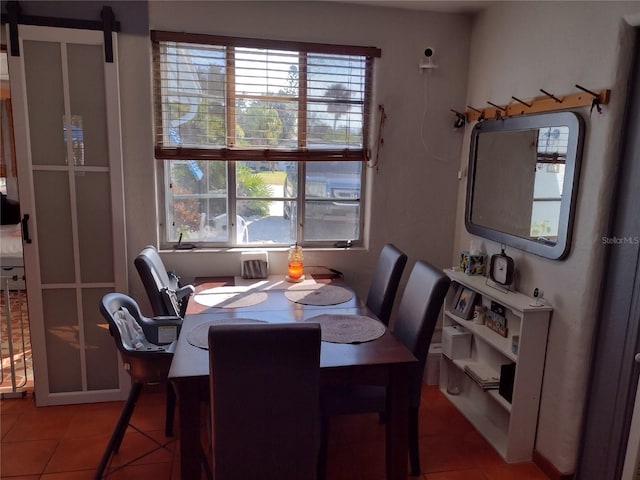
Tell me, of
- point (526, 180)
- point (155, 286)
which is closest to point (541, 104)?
point (526, 180)

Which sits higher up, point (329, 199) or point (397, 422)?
point (329, 199)

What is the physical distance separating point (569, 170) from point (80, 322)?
2.70 m

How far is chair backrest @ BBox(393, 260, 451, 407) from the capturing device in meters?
1.94

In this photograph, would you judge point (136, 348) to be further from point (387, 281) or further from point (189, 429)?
point (387, 281)

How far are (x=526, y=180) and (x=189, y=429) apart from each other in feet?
6.41

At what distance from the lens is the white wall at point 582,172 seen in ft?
5.94

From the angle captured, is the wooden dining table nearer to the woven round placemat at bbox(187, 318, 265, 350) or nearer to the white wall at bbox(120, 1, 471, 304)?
the woven round placemat at bbox(187, 318, 265, 350)

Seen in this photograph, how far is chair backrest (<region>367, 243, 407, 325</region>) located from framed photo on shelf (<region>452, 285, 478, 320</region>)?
49 centimetres

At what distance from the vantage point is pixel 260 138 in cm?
277

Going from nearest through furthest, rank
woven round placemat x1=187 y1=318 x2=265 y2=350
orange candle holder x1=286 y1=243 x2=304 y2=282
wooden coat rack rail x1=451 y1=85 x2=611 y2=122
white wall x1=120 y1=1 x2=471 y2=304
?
woven round placemat x1=187 y1=318 x2=265 y2=350
wooden coat rack rail x1=451 y1=85 x2=611 y2=122
white wall x1=120 y1=1 x2=471 y2=304
orange candle holder x1=286 y1=243 x2=304 y2=282

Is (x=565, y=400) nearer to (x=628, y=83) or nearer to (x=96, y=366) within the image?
(x=628, y=83)

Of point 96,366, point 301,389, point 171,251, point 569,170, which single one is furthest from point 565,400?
point 96,366

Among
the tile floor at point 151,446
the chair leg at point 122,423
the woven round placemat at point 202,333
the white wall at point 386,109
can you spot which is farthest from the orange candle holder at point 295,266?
the chair leg at point 122,423

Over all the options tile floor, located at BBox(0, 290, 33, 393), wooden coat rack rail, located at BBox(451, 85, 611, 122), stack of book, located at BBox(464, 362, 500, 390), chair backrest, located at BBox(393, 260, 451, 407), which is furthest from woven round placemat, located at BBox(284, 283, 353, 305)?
tile floor, located at BBox(0, 290, 33, 393)
